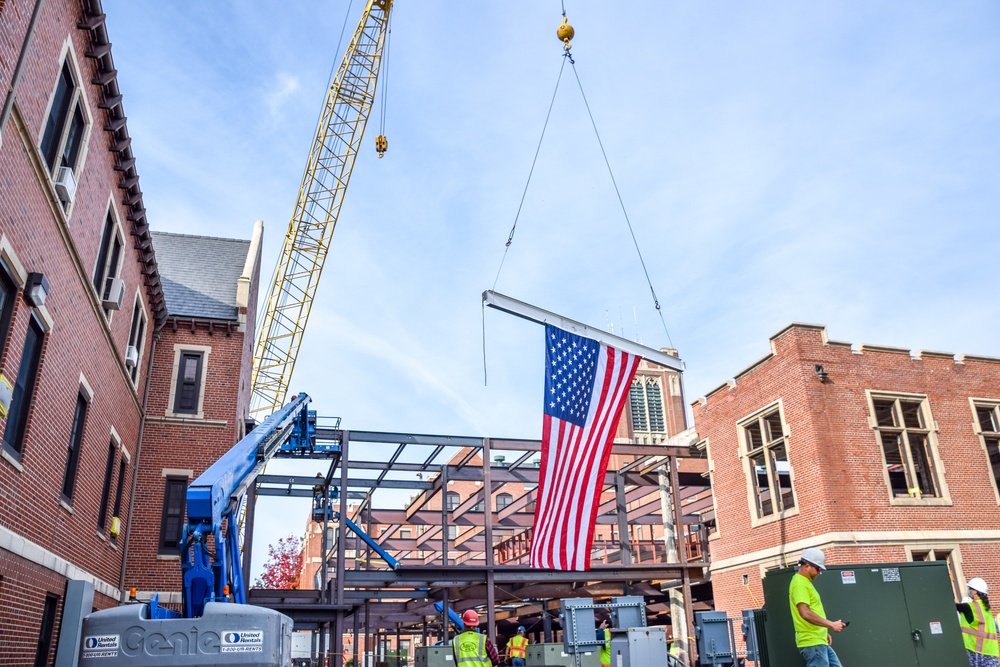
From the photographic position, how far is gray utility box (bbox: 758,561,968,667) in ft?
27.6

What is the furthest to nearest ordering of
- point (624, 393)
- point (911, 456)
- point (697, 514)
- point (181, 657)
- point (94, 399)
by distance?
point (697, 514) < point (911, 456) < point (94, 399) < point (624, 393) < point (181, 657)

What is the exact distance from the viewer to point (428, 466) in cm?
2589

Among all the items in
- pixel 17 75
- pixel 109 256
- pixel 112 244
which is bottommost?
pixel 17 75

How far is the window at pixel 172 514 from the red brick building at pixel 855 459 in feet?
52.7

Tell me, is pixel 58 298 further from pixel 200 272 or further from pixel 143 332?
pixel 200 272

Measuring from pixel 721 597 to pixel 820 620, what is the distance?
754 inches

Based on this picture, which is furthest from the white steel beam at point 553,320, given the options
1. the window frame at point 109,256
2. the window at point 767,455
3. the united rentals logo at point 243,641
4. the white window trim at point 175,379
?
the window at point 767,455

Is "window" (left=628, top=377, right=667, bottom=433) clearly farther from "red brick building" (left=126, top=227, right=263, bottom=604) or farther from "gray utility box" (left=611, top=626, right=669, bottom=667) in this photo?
"gray utility box" (left=611, top=626, right=669, bottom=667)

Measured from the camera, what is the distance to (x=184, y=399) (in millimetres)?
21812

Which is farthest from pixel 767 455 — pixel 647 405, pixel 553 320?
pixel 647 405

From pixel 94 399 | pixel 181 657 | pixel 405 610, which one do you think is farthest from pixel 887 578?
pixel 405 610

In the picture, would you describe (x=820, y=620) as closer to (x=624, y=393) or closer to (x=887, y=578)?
(x=887, y=578)

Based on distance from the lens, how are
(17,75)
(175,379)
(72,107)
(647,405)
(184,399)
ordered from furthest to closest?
(647,405) < (184,399) < (175,379) < (72,107) < (17,75)

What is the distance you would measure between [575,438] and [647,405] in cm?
8220
